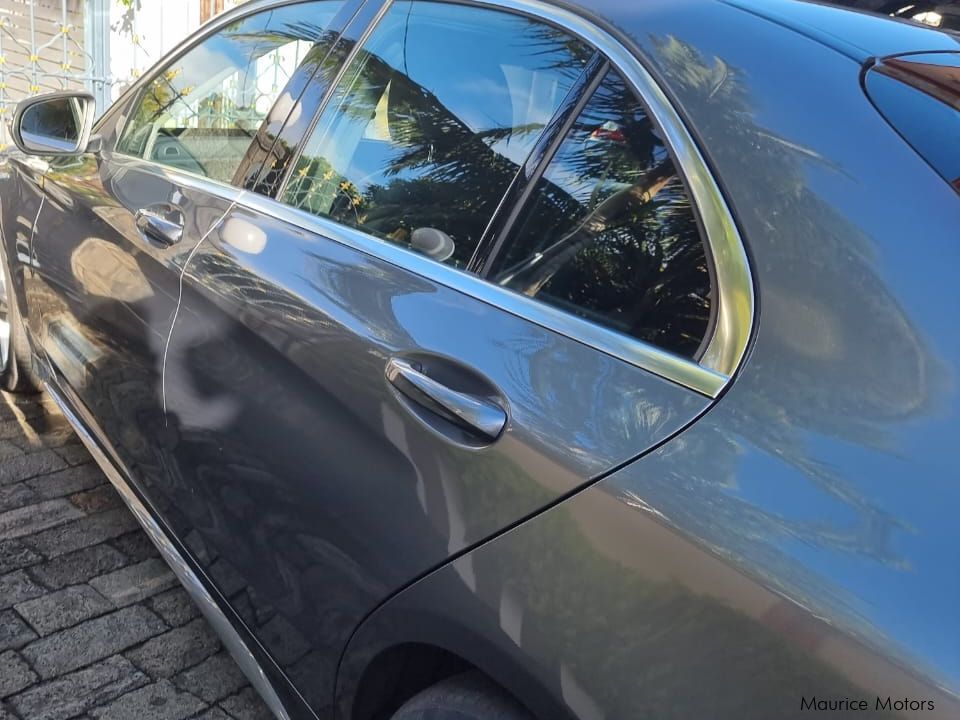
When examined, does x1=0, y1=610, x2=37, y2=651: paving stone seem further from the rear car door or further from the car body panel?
the car body panel

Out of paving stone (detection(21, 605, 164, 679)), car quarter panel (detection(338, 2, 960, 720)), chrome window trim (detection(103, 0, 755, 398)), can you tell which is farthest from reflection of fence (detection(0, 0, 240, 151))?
car quarter panel (detection(338, 2, 960, 720))

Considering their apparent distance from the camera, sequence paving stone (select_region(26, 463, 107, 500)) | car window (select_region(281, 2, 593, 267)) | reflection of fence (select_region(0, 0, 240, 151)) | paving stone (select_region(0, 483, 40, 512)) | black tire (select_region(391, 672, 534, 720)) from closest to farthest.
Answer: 1. black tire (select_region(391, 672, 534, 720))
2. car window (select_region(281, 2, 593, 267))
3. paving stone (select_region(0, 483, 40, 512))
4. paving stone (select_region(26, 463, 107, 500))
5. reflection of fence (select_region(0, 0, 240, 151))

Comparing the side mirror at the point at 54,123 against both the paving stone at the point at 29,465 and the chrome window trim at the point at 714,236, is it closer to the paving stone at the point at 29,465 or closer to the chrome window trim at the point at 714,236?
the paving stone at the point at 29,465

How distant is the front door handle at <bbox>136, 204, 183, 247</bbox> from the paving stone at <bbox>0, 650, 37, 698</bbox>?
1.14m

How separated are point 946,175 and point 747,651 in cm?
67

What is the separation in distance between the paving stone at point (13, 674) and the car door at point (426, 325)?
24.6 inches

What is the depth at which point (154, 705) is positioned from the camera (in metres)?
2.20

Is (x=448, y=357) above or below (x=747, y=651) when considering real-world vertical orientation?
above

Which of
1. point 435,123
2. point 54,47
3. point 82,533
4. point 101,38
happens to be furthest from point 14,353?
point 54,47

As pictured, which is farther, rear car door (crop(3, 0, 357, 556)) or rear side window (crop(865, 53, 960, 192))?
rear car door (crop(3, 0, 357, 556))

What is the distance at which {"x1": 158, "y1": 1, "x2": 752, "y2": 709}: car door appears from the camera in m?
1.27

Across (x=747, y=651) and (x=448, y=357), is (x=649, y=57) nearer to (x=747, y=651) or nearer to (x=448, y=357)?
(x=448, y=357)

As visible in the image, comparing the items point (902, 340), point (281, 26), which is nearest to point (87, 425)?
point (281, 26)

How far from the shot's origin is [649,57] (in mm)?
1380
